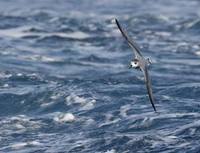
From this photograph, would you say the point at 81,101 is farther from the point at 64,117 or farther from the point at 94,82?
the point at 94,82

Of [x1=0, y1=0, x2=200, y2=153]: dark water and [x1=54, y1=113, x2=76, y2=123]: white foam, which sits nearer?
[x1=0, y1=0, x2=200, y2=153]: dark water

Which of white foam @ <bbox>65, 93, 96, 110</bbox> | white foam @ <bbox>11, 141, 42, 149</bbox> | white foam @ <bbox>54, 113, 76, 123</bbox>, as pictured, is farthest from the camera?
white foam @ <bbox>65, 93, 96, 110</bbox>

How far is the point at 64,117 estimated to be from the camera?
22297mm

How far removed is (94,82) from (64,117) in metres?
5.27

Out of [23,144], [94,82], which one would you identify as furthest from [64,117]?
[94,82]

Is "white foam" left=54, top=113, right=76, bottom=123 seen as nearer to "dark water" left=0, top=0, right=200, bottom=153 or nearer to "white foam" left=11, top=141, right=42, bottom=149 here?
"dark water" left=0, top=0, right=200, bottom=153

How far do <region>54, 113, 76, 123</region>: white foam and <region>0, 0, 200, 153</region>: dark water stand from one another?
0.04m

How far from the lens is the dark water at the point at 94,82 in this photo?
65.4 feet

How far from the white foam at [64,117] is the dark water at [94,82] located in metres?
0.04

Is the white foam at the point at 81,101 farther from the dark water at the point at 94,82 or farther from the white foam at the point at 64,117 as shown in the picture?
the white foam at the point at 64,117

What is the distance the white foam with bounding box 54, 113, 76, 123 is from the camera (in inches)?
864

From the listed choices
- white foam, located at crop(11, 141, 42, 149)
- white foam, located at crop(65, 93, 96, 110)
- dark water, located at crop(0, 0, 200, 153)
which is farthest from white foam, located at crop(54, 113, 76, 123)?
white foam, located at crop(11, 141, 42, 149)

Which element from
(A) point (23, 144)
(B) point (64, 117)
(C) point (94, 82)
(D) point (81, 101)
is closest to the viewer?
(A) point (23, 144)

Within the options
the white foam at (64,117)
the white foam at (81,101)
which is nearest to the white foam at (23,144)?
the white foam at (64,117)
